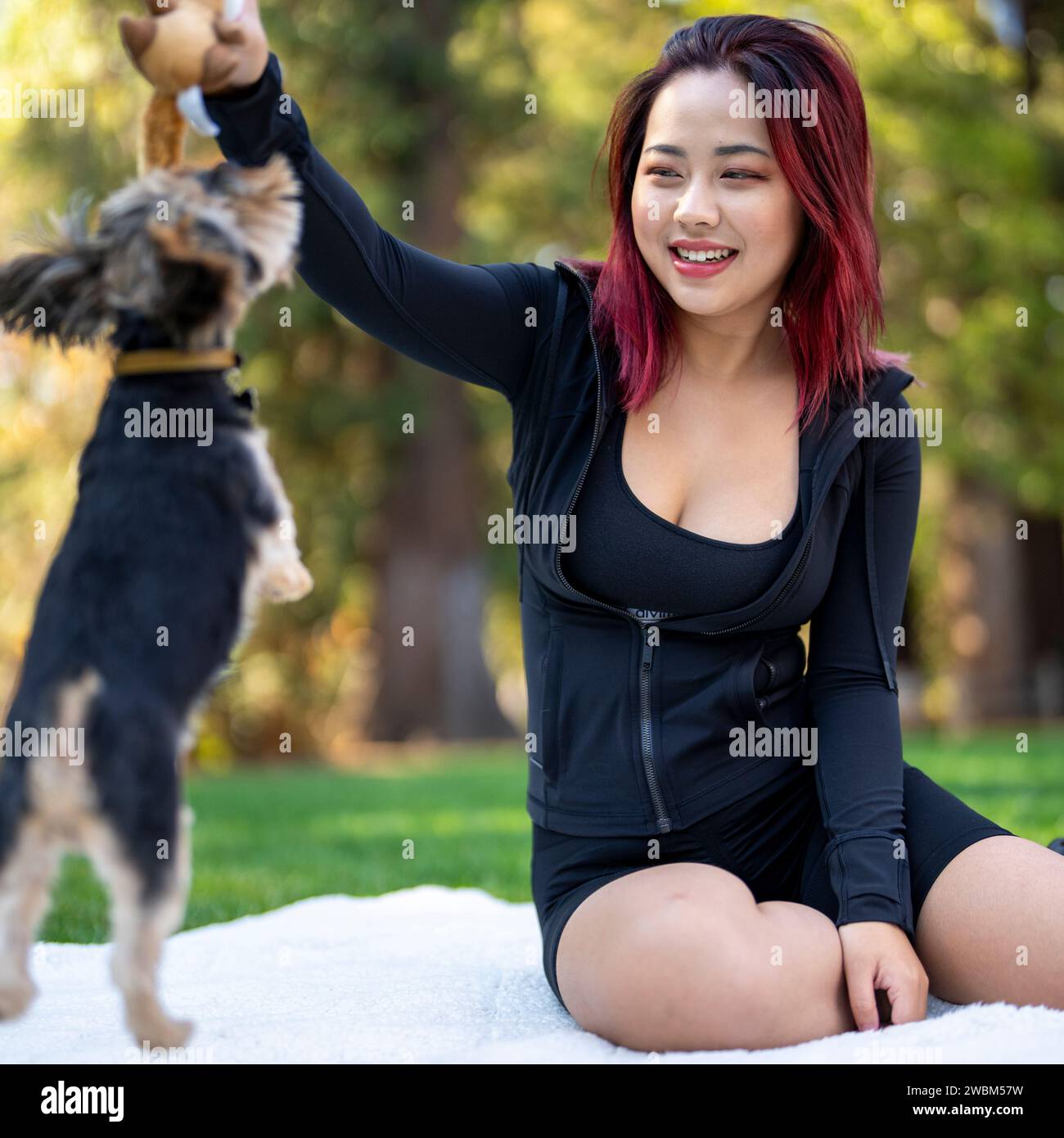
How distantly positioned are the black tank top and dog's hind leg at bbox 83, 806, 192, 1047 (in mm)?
1222

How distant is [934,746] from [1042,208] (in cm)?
692

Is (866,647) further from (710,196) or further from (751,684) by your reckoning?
(710,196)

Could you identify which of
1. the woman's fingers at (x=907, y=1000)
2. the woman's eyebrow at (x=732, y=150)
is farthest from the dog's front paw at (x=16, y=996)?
the woman's eyebrow at (x=732, y=150)

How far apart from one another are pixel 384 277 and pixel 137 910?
132 centimetres

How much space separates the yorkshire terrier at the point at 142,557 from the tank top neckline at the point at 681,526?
103 cm

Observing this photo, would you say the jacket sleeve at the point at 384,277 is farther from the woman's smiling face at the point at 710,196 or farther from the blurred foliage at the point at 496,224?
the blurred foliage at the point at 496,224

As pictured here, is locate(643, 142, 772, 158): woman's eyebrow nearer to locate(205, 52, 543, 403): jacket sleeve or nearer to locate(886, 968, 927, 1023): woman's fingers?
locate(205, 52, 543, 403): jacket sleeve

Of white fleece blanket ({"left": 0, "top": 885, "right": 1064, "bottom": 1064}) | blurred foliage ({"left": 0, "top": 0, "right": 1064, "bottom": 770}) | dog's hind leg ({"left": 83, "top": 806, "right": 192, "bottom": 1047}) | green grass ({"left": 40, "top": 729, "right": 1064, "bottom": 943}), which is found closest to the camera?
dog's hind leg ({"left": 83, "top": 806, "right": 192, "bottom": 1047})

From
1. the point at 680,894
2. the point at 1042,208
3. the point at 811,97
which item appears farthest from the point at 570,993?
the point at 1042,208

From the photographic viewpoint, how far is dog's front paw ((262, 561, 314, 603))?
1.93 m

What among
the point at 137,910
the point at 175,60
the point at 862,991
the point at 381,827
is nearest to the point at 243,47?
the point at 175,60

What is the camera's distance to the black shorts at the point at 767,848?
2.79 m

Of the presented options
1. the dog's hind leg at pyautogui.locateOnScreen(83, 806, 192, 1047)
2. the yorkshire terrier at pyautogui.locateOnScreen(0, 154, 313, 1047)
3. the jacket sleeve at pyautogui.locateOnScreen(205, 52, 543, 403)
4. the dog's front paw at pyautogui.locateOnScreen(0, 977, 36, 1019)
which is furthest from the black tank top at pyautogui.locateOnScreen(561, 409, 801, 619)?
the dog's front paw at pyautogui.locateOnScreen(0, 977, 36, 1019)

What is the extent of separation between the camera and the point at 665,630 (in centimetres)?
279
